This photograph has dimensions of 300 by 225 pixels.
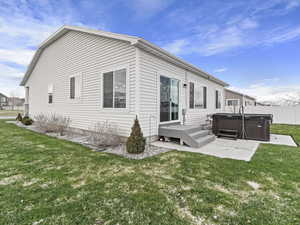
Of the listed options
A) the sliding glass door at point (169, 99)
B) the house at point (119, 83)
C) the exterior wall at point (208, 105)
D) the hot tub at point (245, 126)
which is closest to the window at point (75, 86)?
the house at point (119, 83)

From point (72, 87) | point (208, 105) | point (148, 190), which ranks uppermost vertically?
point (72, 87)

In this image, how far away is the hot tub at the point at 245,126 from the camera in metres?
6.27

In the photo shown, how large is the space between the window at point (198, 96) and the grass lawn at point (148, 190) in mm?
4814

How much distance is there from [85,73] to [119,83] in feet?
8.06

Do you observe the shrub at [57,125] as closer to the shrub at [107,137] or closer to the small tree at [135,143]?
the shrub at [107,137]

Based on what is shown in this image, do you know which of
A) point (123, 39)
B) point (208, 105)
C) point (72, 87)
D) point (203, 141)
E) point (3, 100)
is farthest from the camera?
point (3, 100)

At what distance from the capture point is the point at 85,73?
23.0 ft

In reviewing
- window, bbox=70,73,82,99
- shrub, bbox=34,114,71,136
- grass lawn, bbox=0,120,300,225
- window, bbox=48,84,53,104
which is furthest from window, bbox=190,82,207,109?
window, bbox=48,84,53,104

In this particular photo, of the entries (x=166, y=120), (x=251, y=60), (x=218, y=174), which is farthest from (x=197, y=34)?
(x=218, y=174)

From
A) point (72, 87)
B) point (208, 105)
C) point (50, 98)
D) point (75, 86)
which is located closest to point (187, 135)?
point (208, 105)

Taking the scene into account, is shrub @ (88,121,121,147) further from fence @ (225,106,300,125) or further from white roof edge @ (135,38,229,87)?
fence @ (225,106,300,125)

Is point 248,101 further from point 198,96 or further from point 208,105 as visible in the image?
point 198,96

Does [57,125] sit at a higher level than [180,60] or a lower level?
lower

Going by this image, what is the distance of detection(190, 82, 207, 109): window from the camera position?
8320mm
